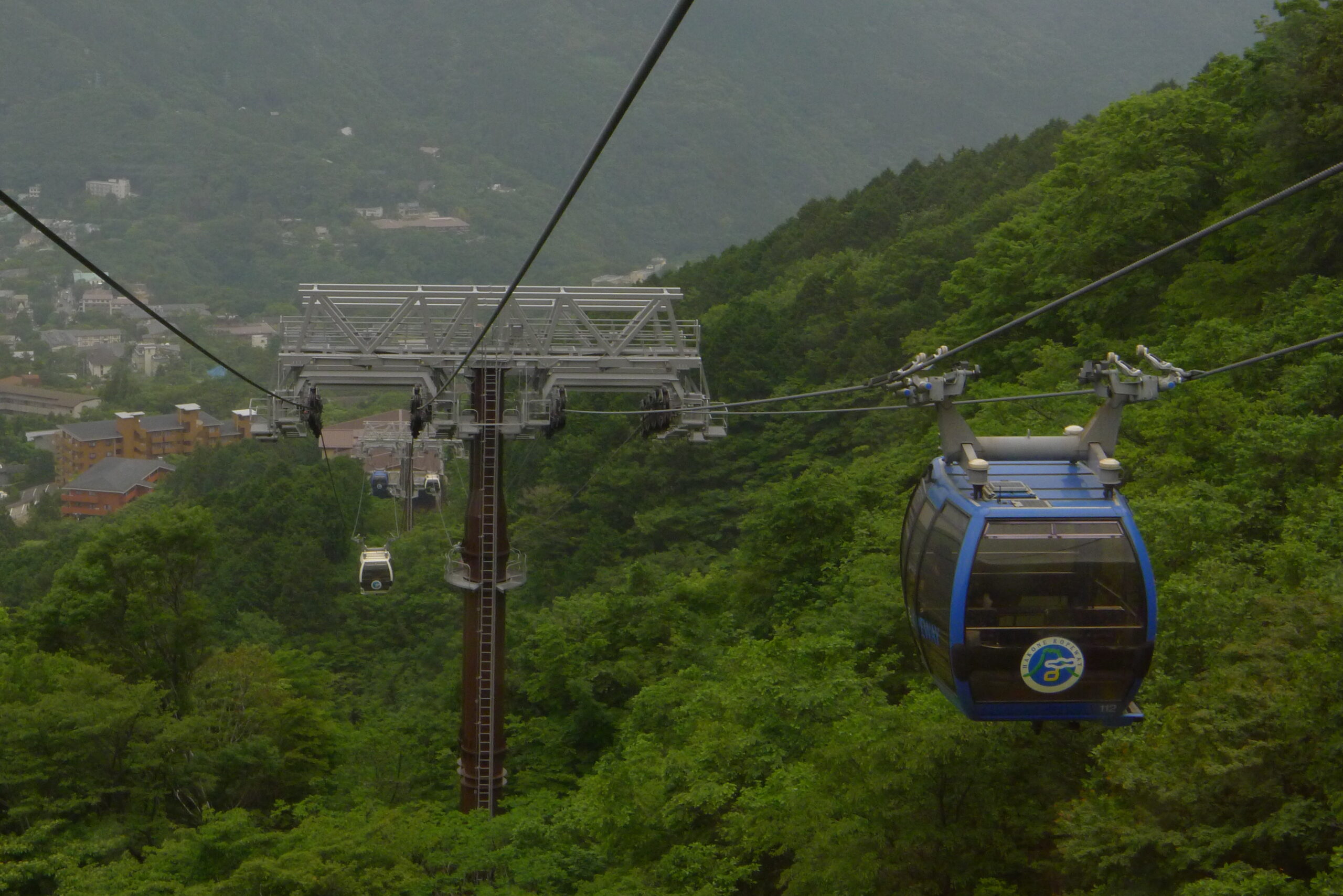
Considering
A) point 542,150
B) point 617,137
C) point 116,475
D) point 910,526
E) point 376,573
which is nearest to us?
point 910,526

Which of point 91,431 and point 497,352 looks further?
point 91,431

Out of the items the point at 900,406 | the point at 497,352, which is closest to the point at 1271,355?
the point at 900,406

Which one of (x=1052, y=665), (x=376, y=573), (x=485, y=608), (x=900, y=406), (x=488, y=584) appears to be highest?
(x=900, y=406)

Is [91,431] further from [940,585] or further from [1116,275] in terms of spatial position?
[1116,275]

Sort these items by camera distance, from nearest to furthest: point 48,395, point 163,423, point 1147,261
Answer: point 1147,261, point 163,423, point 48,395

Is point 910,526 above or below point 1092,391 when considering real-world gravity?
below

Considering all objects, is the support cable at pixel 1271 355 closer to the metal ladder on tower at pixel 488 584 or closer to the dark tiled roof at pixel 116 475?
the metal ladder on tower at pixel 488 584

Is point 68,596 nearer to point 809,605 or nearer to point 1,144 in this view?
point 809,605
